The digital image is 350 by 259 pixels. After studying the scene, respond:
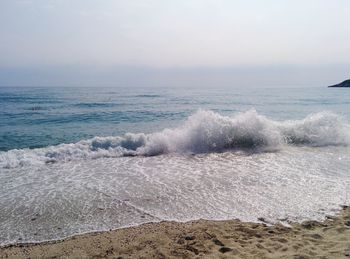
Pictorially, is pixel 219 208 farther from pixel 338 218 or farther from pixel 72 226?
pixel 72 226

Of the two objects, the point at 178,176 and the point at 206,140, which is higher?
the point at 206,140

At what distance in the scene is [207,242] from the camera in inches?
200

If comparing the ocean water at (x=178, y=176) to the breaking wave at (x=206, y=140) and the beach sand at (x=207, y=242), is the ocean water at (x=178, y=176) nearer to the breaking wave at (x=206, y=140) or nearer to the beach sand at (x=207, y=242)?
the breaking wave at (x=206, y=140)

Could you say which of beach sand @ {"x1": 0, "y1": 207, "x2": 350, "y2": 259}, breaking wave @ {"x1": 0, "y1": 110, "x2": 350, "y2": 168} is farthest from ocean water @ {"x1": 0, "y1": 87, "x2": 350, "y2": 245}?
beach sand @ {"x1": 0, "y1": 207, "x2": 350, "y2": 259}

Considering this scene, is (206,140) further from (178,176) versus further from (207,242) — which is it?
(207,242)

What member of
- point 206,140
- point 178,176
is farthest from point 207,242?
point 206,140

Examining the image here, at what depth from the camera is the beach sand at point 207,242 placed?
185 inches

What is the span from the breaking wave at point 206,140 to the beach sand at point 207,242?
253 inches

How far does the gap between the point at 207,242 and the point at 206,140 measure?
325 inches

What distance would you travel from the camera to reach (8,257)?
485 cm

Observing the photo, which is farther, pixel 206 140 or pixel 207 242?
pixel 206 140

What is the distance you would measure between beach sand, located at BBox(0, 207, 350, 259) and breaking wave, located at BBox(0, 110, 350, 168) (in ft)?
21.1

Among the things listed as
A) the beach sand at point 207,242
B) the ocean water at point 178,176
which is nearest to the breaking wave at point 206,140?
the ocean water at point 178,176

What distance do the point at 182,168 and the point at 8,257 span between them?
5.62 metres
